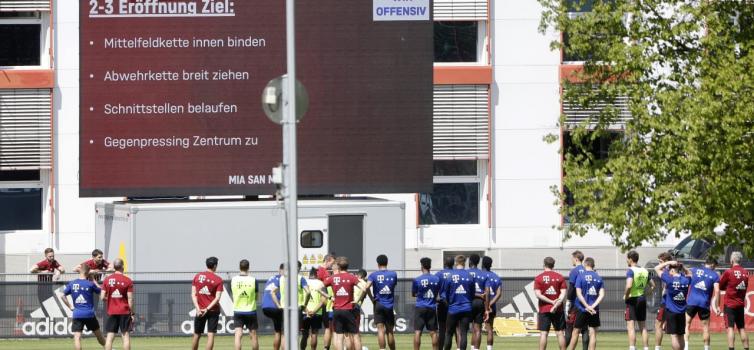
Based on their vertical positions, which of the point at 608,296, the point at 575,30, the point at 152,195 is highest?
the point at 575,30

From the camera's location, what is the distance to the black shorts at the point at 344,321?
76.8ft

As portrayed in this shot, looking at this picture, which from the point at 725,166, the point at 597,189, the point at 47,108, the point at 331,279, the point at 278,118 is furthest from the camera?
the point at 47,108

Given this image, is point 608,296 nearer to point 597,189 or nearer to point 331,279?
point 597,189

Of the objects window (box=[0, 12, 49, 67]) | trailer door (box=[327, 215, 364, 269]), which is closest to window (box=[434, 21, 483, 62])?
window (box=[0, 12, 49, 67])

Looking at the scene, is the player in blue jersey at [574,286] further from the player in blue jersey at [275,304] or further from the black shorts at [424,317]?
the player in blue jersey at [275,304]

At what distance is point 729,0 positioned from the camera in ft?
91.9

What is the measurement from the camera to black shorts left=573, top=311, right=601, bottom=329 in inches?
944

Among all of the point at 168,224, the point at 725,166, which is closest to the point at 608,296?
the point at 725,166

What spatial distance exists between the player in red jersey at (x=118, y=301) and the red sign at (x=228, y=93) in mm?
6146

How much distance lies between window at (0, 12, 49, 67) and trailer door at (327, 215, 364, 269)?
1149 centimetres

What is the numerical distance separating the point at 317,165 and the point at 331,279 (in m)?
6.50

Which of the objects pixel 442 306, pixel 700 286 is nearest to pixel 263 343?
pixel 442 306

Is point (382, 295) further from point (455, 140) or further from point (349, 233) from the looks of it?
point (455, 140)

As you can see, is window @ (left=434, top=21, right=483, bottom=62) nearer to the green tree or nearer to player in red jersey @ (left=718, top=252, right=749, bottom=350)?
the green tree
